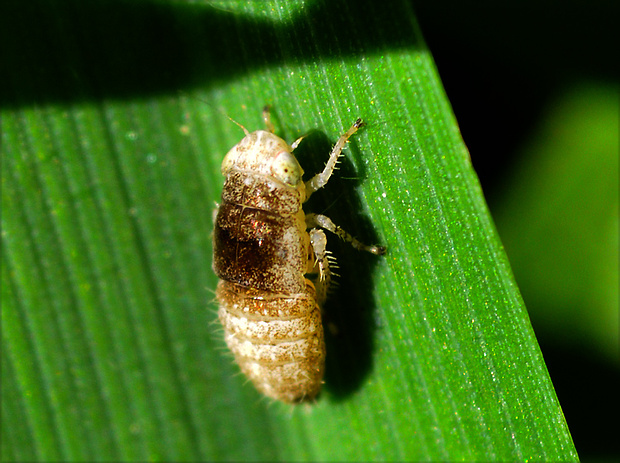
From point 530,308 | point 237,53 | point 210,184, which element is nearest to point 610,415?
point 530,308

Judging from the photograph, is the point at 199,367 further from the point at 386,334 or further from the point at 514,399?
the point at 514,399

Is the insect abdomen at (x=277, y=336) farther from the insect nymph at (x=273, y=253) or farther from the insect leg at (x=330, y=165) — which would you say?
the insect leg at (x=330, y=165)

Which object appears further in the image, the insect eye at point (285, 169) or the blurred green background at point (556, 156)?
the blurred green background at point (556, 156)

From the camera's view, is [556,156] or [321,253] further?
[556,156]

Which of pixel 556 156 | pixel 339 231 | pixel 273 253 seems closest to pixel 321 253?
pixel 339 231

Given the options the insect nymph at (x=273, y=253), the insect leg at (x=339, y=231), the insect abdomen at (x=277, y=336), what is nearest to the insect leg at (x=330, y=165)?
the insect nymph at (x=273, y=253)

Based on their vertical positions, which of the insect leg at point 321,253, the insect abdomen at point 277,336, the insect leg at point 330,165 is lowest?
the insect abdomen at point 277,336

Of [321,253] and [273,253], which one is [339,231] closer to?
[321,253]
